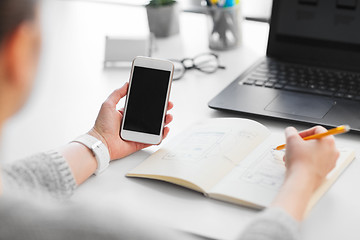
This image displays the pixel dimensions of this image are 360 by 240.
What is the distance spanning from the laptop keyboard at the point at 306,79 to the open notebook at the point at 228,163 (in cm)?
22

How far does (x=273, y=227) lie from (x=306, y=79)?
2.05 feet

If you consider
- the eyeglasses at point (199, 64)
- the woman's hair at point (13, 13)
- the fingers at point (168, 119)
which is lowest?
the fingers at point (168, 119)

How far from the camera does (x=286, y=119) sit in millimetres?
1141

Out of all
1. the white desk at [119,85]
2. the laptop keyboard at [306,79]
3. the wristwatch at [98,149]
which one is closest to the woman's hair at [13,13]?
the white desk at [119,85]

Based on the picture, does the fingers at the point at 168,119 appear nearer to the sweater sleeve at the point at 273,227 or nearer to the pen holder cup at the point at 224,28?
Result: the sweater sleeve at the point at 273,227

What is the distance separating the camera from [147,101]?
1071 mm

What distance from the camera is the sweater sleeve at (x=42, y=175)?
91cm

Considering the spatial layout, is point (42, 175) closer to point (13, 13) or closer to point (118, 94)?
point (118, 94)

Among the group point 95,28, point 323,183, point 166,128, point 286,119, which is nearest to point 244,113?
point 286,119

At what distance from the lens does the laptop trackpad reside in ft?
3.78

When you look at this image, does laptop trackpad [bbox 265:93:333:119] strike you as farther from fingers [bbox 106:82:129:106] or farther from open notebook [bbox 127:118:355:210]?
fingers [bbox 106:82:129:106]

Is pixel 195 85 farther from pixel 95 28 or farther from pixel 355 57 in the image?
pixel 95 28

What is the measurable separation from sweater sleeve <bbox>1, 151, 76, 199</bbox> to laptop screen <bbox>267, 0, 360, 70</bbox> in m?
0.69

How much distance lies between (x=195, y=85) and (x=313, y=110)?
1.05 feet
